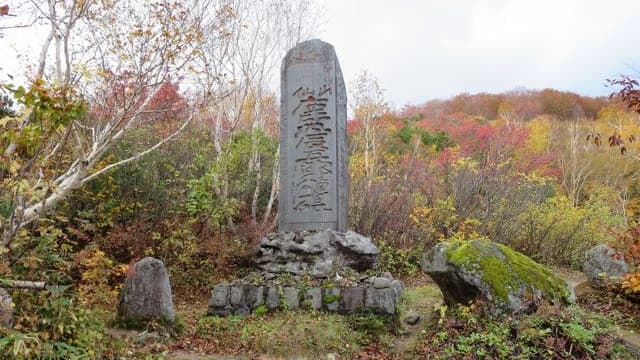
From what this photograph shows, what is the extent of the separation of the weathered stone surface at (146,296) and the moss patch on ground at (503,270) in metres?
3.17

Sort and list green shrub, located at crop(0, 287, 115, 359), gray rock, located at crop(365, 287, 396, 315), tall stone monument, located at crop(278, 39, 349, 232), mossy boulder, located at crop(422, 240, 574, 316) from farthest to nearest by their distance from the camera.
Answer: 1. tall stone monument, located at crop(278, 39, 349, 232)
2. gray rock, located at crop(365, 287, 396, 315)
3. mossy boulder, located at crop(422, 240, 574, 316)
4. green shrub, located at crop(0, 287, 115, 359)

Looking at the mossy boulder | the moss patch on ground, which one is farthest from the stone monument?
the moss patch on ground

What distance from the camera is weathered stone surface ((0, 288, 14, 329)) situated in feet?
10.9

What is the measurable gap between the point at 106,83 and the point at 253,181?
15.4 ft

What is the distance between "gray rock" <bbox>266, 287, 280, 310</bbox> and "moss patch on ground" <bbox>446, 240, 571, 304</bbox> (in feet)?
7.01

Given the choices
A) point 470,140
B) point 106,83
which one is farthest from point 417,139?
point 106,83

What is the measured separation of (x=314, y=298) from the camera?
5762mm

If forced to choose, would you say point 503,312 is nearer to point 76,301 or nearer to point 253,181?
point 76,301

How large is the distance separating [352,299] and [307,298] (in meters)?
0.55

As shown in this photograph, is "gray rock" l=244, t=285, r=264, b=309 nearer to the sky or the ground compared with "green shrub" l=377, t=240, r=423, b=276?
nearer to the sky

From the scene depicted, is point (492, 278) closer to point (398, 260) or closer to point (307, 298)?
point (307, 298)

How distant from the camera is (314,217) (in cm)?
684

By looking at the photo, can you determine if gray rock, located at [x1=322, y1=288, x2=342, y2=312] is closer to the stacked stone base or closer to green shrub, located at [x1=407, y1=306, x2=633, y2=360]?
the stacked stone base

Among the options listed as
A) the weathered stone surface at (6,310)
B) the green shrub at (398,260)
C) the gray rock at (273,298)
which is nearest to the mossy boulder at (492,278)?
the gray rock at (273,298)
